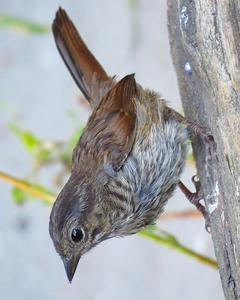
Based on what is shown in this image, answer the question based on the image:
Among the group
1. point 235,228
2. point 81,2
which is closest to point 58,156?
point 235,228

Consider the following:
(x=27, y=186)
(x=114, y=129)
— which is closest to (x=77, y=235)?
(x=27, y=186)

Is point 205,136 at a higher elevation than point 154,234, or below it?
higher

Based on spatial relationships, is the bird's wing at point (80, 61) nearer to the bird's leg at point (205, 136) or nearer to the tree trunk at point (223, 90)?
the bird's leg at point (205, 136)

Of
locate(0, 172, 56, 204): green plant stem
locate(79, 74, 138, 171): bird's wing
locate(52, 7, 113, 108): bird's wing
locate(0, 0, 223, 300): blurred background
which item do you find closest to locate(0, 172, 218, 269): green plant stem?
locate(0, 172, 56, 204): green plant stem

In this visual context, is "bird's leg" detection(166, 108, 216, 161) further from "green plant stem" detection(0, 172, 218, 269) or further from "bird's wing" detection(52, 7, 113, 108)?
"bird's wing" detection(52, 7, 113, 108)

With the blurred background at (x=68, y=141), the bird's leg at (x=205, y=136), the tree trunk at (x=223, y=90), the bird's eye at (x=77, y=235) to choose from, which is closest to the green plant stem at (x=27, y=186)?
the bird's eye at (x=77, y=235)

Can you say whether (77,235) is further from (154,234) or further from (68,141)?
(68,141)

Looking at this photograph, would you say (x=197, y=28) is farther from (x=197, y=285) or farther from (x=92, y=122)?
(x=197, y=285)
